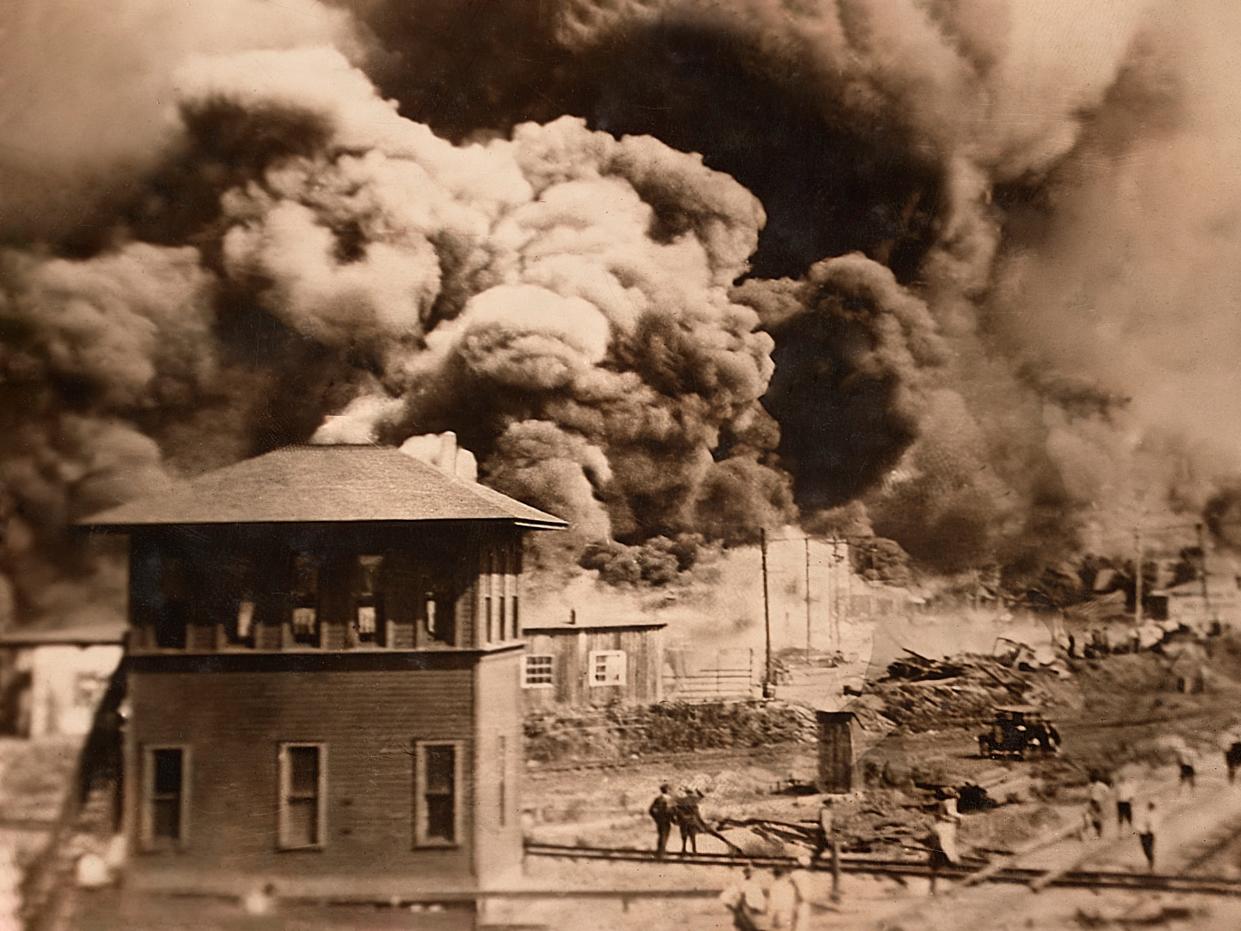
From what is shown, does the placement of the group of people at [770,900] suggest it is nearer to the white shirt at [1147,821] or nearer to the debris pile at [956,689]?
the debris pile at [956,689]

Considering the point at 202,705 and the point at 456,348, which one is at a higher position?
the point at 456,348

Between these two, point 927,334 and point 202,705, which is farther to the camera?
point 927,334

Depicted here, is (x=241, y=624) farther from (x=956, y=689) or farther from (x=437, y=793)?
(x=956, y=689)

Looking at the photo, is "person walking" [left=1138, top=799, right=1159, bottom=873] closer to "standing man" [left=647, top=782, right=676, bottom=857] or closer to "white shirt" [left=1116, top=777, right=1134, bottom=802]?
"white shirt" [left=1116, top=777, right=1134, bottom=802]

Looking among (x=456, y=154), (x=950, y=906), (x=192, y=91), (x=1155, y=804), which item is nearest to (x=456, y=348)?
(x=456, y=154)

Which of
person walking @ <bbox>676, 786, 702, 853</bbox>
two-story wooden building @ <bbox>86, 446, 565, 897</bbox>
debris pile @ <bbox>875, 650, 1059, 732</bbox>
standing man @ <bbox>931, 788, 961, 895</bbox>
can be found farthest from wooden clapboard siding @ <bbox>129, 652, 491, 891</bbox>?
standing man @ <bbox>931, 788, 961, 895</bbox>

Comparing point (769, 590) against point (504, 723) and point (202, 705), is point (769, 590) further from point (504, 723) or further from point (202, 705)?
point (202, 705)

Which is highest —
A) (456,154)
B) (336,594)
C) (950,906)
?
(456,154)
